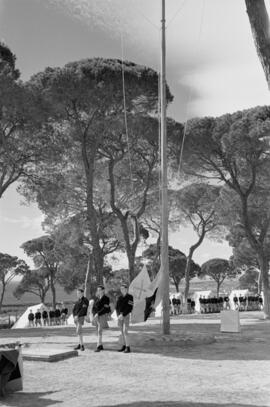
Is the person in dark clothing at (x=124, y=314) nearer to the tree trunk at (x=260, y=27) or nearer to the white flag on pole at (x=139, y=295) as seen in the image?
the white flag on pole at (x=139, y=295)

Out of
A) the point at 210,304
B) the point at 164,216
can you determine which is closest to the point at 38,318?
the point at 210,304

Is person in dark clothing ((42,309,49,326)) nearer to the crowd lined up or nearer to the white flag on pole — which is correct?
the crowd lined up

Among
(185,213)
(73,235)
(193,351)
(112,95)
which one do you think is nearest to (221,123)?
(112,95)

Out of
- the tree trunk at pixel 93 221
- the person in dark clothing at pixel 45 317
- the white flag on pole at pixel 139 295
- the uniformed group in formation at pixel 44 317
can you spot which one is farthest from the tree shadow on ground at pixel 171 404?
the person in dark clothing at pixel 45 317

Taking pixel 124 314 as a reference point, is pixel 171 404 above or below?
below

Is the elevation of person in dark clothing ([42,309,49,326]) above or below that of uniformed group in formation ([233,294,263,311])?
below

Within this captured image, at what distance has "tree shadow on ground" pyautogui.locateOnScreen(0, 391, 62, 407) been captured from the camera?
606 cm

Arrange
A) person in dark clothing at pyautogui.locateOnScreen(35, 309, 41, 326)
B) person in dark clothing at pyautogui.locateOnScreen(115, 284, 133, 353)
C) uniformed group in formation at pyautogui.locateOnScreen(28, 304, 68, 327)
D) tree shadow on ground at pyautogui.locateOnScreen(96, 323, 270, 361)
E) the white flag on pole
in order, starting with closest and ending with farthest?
1. tree shadow on ground at pyautogui.locateOnScreen(96, 323, 270, 361)
2. person in dark clothing at pyautogui.locateOnScreen(115, 284, 133, 353)
3. the white flag on pole
4. person in dark clothing at pyautogui.locateOnScreen(35, 309, 41, 326)
5. uniformed group in formation at pyautogui.locateOnScreen(28, 304, 68, 327)

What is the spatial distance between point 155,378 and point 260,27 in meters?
4.90

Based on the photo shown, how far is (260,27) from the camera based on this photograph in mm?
6484

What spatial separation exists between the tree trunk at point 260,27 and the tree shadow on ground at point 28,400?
4561mm

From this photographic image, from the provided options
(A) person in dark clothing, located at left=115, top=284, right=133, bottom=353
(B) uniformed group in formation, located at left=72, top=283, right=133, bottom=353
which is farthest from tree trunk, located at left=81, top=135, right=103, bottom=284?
(A) person in dark clothing, located at left=115, top=284, right=133, bottom=353

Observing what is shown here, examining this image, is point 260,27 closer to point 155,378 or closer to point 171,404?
point 171,404

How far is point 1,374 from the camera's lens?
21.5 feet
